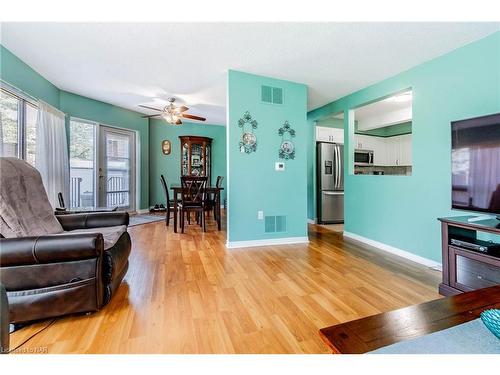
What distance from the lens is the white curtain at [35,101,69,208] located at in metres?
3.26

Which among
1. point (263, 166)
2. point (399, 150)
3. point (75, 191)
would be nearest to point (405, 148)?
point (399, 150)

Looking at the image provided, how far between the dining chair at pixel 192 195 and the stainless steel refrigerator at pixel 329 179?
2.37 metres

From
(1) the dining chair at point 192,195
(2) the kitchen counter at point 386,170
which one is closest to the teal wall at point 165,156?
(1) the dining chair at point 192,195

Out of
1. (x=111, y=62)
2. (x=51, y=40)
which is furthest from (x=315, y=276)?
(x=51, y=40)

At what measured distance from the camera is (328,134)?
16.3 feet

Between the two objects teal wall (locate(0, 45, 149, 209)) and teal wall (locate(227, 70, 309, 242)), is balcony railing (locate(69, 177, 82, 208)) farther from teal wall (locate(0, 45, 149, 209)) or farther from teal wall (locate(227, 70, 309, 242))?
teal wall (locate(227, 70, 309, 242))

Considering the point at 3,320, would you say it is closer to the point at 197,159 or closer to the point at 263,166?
the point at 263,166

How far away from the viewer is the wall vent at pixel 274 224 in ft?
11.1

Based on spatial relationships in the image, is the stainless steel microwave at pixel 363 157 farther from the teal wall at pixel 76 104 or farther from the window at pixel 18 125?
the window at pixel 18 125

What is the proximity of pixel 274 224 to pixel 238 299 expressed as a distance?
1.66 m
